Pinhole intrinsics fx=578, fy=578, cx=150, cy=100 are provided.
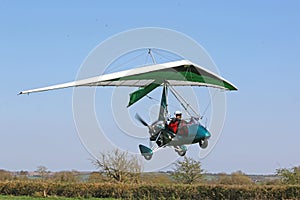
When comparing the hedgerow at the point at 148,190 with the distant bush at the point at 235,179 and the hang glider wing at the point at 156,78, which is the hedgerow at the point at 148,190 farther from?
the hang glider wing at the point at 156,78

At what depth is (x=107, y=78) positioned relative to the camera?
9.66m

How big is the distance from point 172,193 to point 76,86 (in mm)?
30982

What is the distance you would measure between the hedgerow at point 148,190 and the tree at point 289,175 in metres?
3.71

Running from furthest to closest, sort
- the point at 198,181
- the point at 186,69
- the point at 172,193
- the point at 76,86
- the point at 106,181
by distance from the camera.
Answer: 1. the point at 106,181
2. the point at 198,181
3. the point at 172,193
4. the point at 186,69
5. the point at 76,86

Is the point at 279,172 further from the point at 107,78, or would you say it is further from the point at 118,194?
the point at 107,78

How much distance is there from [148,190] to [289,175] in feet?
32.7

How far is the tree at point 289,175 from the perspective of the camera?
131 feet

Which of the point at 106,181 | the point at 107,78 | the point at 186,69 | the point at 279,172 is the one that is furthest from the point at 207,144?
the point at 106,181

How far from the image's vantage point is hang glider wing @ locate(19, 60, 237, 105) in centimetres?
965

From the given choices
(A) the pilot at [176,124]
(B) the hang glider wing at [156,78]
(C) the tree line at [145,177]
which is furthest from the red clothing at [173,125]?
(C) the tree line at [145,177]

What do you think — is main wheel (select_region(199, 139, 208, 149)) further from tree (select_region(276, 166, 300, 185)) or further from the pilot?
tree (select_region(276, 166, 300, 185))

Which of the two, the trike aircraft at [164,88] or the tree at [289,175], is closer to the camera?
the trike aircraft at [164,88]

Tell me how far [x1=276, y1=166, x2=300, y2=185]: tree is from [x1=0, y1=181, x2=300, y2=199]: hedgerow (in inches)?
146

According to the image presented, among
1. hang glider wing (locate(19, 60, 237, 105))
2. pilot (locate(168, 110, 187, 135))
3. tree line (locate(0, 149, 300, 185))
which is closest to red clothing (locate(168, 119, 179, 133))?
pilot (locate(168, 110, 187, 135))
